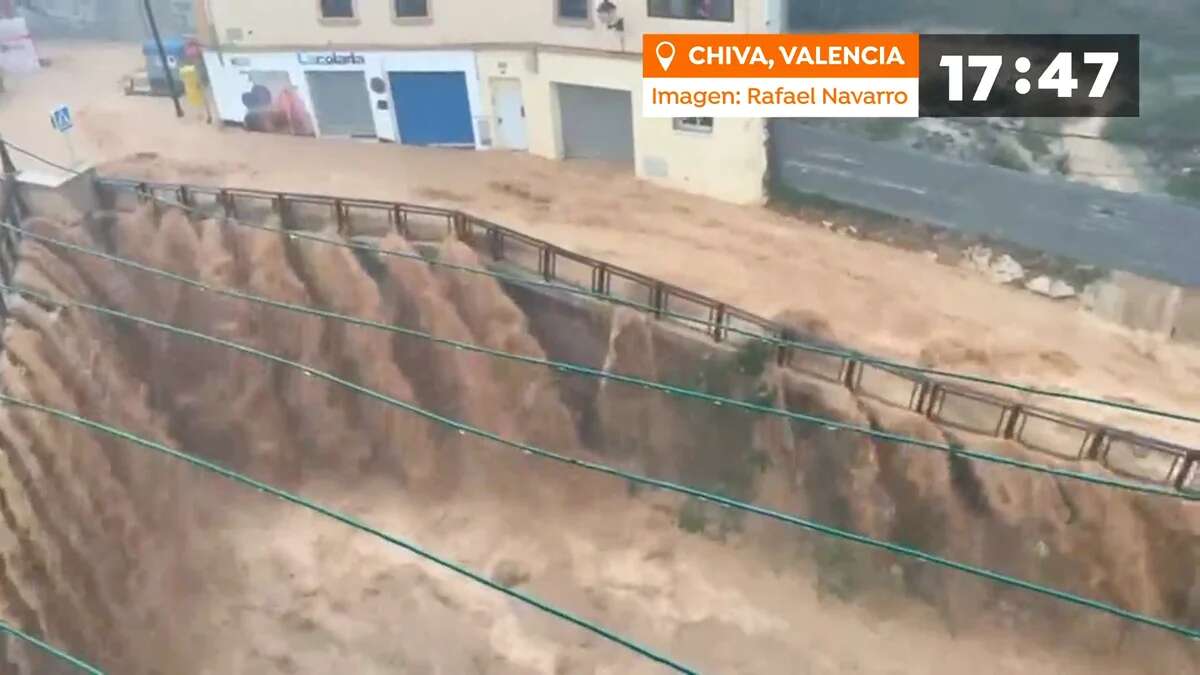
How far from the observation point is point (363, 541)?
14.7 metres

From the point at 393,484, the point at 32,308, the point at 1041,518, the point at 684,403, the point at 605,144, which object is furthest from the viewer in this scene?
the point at 605,144

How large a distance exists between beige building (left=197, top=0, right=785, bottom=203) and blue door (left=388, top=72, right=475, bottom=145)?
0.03m

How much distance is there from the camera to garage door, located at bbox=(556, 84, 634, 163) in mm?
18469

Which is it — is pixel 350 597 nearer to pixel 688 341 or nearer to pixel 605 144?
pixel 688 341

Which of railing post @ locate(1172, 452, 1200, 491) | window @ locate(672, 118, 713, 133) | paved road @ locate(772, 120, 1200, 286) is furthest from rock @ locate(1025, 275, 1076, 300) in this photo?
window @ locate(672, 118, 713, 133)

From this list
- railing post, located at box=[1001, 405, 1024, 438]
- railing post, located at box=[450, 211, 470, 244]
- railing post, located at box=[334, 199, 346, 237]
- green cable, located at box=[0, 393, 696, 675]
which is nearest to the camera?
green cable, located at box=[0, 393, 696, 675]

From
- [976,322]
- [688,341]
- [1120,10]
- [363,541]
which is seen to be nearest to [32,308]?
[363,541]

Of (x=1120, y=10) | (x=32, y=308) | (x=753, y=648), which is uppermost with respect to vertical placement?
(x=1120, y=10)

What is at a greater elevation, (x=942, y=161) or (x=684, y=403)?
(x=942, y=161)

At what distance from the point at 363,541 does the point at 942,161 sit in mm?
10616

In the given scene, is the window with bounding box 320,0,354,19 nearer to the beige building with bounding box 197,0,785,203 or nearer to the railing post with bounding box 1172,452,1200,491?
the beige building with bounding box 197,0,785,203

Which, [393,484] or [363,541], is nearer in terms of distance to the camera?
[363,541]

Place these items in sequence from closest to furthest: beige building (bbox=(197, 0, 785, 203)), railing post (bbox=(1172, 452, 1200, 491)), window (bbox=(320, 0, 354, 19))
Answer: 1. railing post (bbox=(1172, 452, 1200, 491))
2. beige building (bbox=(197, 0, 785, 203))
3. window (bbox=(320, 0, 354, 19))

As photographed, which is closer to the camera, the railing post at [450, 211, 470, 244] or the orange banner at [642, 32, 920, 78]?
the railing post at [450, 211, 470, 244]
